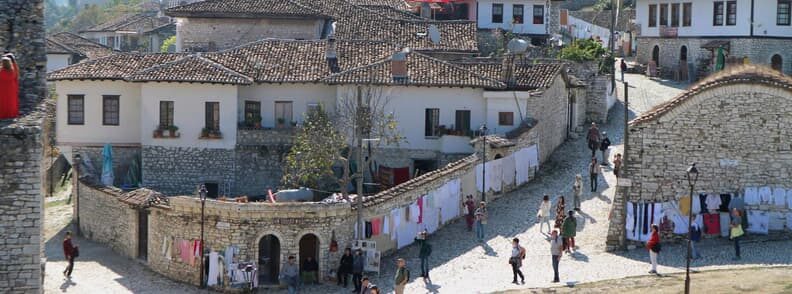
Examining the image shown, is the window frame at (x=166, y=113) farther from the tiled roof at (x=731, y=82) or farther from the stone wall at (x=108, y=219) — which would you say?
the tiled roof at (x=731, y=82)

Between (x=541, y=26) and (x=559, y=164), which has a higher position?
(x=541, y=26)

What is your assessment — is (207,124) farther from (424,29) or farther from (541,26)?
(541,26)

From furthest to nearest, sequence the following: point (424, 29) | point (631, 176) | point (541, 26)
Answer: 1. point (541, 26)
2. point (424, 29)
3. point (631, 176)

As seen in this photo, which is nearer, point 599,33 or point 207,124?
point 207,124

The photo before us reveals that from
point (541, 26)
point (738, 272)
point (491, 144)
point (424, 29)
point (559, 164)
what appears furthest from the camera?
point (541, 26)

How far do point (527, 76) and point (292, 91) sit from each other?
317 inches

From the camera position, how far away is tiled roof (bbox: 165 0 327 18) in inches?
2328

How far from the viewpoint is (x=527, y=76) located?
160 feet

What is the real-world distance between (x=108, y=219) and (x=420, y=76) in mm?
11369

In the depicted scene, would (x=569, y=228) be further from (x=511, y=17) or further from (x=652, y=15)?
(x=511, y=17)

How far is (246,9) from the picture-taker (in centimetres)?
5969

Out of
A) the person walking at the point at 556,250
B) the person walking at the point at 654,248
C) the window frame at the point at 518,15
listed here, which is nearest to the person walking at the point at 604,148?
the person walking at the point at 654,248

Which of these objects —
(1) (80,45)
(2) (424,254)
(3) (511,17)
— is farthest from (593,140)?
(1) (80,45)

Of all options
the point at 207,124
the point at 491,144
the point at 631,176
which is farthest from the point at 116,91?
the point at 631,176
